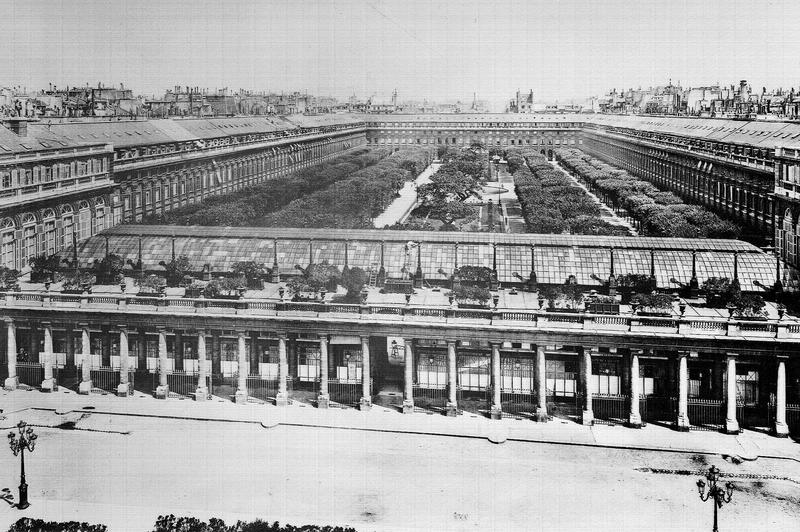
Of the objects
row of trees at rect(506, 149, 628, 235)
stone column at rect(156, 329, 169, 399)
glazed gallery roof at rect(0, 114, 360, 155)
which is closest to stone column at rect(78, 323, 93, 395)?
stone column at rect(156, 329, 169, 399)

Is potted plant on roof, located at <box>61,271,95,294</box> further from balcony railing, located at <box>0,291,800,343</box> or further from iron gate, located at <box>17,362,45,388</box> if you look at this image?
iron gate, located at <box>17,362,45,388</box>

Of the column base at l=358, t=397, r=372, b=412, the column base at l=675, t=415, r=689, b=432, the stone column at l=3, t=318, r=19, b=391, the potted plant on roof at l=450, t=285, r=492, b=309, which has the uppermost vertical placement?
the potted plant on roof at l=450, t=285, r=492, b=309

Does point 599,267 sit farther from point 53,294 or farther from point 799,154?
point 53,294

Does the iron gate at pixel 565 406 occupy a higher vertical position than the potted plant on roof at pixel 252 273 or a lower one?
lower

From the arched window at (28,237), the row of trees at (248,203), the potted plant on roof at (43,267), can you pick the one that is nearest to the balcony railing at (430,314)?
the potted plant on roof at (43,267)

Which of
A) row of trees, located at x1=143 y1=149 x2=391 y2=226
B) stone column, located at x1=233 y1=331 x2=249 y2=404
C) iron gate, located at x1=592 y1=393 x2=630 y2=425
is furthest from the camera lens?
row of trees, located at x1=143 y1=149 x2=391 y2=226

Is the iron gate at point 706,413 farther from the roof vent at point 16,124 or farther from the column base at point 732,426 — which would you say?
the roof vent at point 16,124
